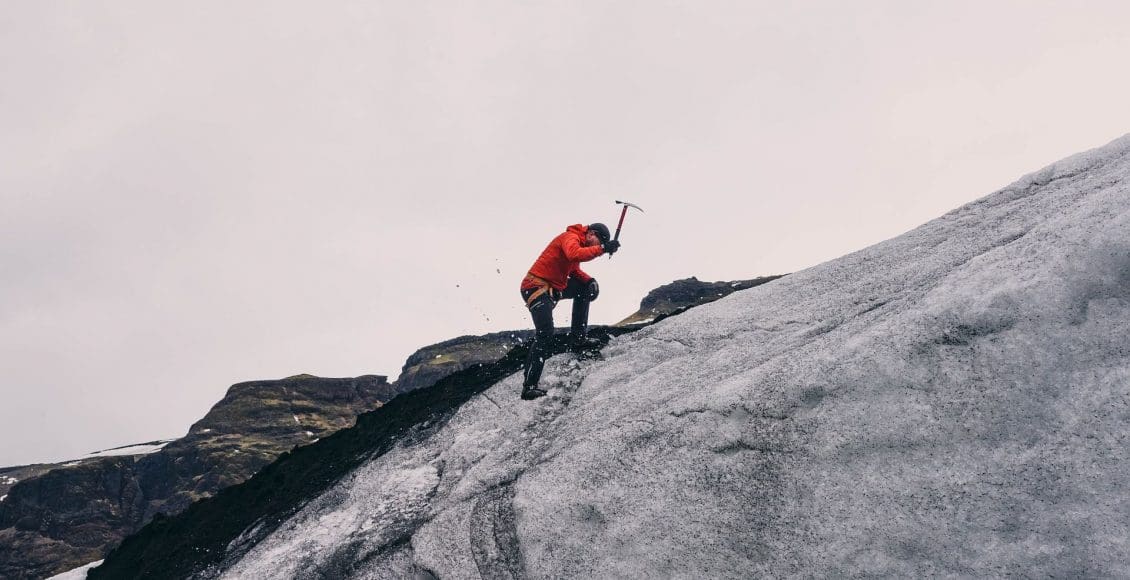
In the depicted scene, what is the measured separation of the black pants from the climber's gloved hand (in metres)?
0.02

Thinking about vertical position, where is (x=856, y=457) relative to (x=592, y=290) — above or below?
below

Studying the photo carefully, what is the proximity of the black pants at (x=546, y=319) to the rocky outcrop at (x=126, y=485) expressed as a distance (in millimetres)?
104827

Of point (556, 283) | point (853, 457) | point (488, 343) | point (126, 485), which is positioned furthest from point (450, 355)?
point (853, 457)

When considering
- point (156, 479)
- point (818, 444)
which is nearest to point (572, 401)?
point (818, 444)

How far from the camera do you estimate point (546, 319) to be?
13250mm

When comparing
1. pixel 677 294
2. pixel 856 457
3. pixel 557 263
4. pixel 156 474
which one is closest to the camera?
pixel 856 457

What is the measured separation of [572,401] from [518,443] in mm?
1495

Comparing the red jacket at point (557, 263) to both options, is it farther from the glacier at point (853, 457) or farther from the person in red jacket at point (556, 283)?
the glacier at point (853, 457)

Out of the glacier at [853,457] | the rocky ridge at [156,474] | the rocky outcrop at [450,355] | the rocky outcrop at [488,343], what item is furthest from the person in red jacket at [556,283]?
the rocky outcrop at [488,343]

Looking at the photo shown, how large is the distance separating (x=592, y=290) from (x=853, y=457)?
25.5 ft

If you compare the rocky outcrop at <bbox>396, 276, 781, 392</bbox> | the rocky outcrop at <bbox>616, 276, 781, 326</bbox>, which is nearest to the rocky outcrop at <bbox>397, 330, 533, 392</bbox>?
the rocky outcrop at <bbox>396, 276, 781, 392</bbox>

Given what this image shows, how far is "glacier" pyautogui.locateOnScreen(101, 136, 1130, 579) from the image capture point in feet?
22.4

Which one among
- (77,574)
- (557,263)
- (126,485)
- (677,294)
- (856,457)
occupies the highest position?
(677,294)

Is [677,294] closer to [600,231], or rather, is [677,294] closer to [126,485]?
[126,485]
